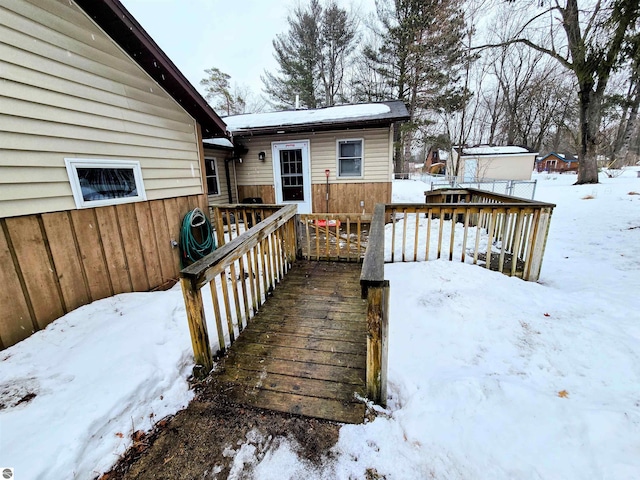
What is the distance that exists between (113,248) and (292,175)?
5.68 meters

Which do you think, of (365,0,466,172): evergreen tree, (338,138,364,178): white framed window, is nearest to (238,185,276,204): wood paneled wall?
(338,138,364,178): white framed window

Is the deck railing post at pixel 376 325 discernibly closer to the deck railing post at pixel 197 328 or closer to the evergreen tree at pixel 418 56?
the deck railing post at pixel 197 328

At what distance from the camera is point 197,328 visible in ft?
6.63

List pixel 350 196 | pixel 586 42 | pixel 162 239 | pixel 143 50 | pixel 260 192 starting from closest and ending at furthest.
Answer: pixel 143 50
pixel 162 239
pixel 586 42
pixel 350 196
pixel 260 192

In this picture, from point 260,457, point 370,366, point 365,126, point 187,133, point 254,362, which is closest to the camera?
point 260,457

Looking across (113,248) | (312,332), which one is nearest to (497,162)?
(312,332)

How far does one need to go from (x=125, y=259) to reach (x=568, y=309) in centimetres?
513

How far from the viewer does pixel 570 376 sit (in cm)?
197

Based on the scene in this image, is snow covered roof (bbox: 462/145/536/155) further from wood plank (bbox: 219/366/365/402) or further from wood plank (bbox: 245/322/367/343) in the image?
wood plank (bbox: 219/366/365/402)

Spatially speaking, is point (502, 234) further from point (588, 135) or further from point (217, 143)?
point (588, 135)

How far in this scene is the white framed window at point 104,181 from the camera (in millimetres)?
2814

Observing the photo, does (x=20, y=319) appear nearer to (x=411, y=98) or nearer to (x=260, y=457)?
(x=260, y=457)

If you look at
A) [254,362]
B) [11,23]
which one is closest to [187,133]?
[11,23]

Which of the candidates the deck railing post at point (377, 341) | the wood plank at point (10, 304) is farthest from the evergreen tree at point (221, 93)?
the deck railing post at point (377, 341)
